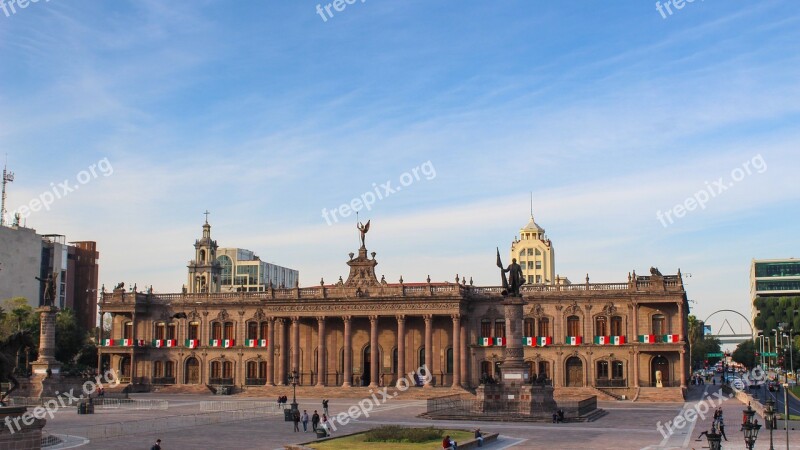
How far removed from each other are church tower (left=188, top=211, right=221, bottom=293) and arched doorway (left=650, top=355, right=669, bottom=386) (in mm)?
53713

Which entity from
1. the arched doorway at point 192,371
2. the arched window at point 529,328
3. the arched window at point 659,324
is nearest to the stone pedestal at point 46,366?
the arched doorway at point 192,371

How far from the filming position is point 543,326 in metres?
79.1

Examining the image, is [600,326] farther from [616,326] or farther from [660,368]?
[660,368]

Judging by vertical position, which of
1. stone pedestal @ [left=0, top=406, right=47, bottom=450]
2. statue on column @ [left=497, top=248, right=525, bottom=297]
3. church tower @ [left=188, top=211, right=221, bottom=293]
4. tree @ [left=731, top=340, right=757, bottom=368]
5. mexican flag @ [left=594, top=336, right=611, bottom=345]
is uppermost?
church tower @ [left=188, top=211, right=221, bottom=293]

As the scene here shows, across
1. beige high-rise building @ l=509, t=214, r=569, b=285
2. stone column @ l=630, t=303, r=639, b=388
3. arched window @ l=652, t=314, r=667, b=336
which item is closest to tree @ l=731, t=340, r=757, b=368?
beige high-rise building @ l=509, t=214, r=569, b=285

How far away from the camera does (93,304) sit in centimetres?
15138

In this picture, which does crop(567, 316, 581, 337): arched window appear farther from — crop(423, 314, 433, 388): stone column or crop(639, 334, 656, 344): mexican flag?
crop(423, 314, 433, 388): stone column

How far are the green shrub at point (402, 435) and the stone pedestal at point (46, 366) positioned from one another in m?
35.6

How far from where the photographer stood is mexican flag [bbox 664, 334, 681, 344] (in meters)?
73.0

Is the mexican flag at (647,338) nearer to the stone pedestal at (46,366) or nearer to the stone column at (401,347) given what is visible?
the stone column at (401,347)

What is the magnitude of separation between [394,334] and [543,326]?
46.0 feet

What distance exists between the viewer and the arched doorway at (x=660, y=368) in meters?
74.6

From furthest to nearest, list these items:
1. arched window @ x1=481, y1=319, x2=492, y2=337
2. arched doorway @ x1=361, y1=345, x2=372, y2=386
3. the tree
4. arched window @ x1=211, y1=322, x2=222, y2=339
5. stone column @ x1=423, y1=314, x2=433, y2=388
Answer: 1. the tree
2. arched window @ x1=211, y1=322, x2=222, y2=339
3. arched doorway @ x1=361, y1=345, x2=372, y2=386
4. arched window @ x1=481, y1=319, x2=492, y2=337
5. stone column @ x1=423, y1=314, x2=433, y2=388

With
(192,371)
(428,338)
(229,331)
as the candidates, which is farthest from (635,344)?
(192,371)
